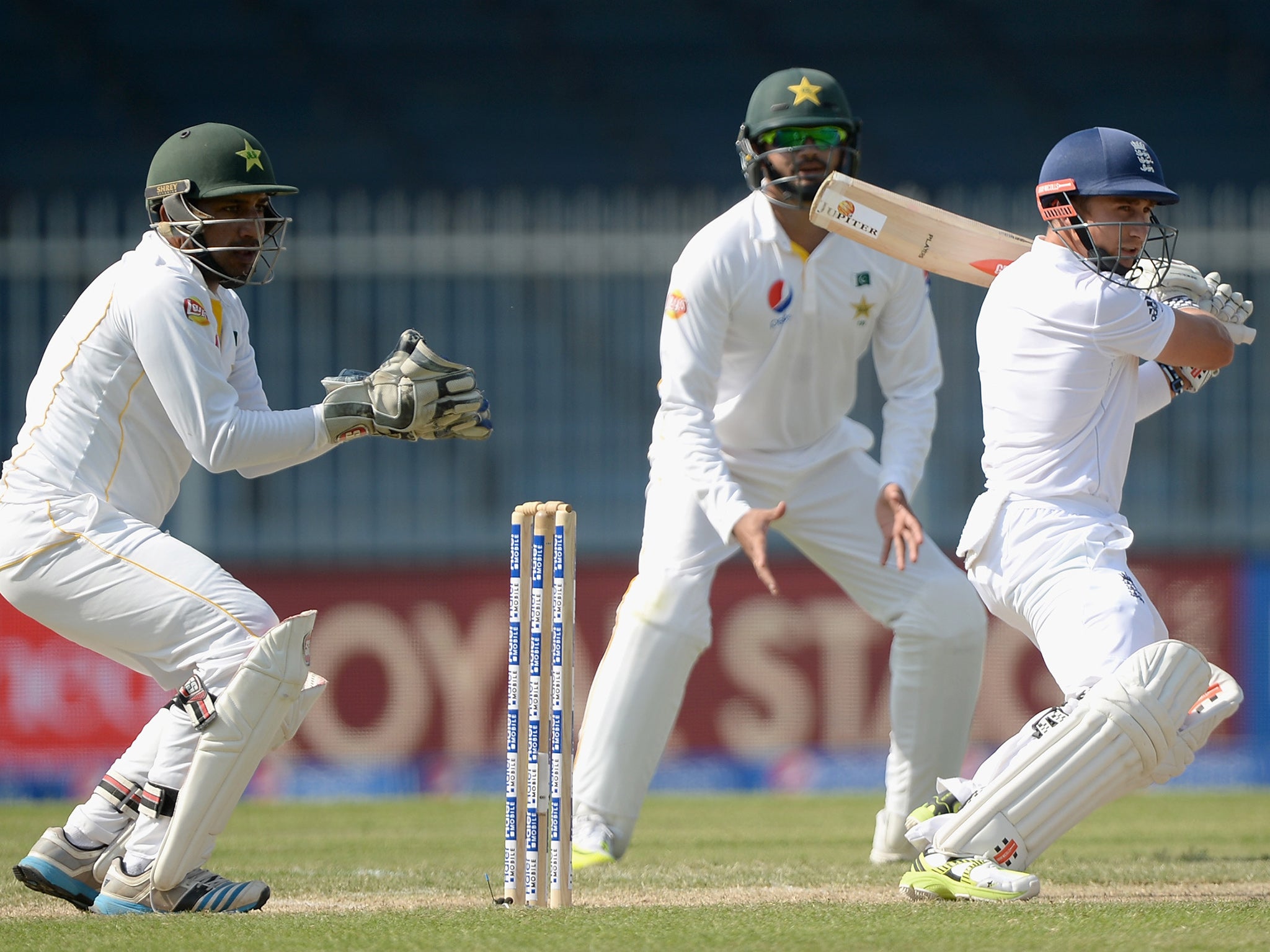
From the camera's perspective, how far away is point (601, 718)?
4648 mm

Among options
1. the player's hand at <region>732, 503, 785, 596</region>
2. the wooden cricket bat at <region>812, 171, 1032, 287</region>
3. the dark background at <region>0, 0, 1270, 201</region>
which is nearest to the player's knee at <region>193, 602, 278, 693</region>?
the player's hand at <region>732, 503, 785, 596</region>

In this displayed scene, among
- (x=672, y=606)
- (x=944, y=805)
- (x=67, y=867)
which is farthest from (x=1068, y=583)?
(x=67, y=867)

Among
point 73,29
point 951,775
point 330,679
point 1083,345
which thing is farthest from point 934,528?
point 73,29

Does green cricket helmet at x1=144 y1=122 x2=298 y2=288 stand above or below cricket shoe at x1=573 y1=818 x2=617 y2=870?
above

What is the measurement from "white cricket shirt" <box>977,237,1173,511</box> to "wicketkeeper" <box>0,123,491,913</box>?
1.21m

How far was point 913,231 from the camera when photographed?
4535 millimetres

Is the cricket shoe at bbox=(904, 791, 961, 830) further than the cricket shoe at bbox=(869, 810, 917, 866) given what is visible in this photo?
No

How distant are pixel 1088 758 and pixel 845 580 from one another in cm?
139

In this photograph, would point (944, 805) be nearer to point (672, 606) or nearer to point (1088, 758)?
point (1088, 758)

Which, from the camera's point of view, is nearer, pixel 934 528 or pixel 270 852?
pixel 270 852

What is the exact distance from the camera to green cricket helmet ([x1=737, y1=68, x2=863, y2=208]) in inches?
182

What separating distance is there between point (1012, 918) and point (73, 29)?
43.9 ft

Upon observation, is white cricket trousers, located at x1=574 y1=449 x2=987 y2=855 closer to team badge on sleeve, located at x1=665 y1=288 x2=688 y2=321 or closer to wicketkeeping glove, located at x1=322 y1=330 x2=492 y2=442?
team badge on sleeve, located at x1=665 y1=288 x2=688 y2=321

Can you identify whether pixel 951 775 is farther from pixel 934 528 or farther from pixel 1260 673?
pixel 934 528
